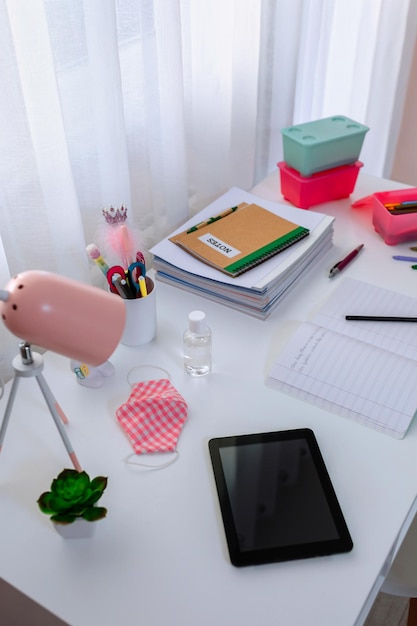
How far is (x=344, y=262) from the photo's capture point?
1.14 m

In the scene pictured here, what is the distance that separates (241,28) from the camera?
1.30m

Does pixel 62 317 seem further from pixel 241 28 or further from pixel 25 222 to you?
pixel 241 28

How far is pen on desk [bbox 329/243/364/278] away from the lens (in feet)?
3.67

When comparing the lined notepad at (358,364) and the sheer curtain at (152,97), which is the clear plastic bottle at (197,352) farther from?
the sheer curtain at (152,97)

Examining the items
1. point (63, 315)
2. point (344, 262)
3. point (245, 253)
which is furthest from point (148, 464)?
point (344, 262)

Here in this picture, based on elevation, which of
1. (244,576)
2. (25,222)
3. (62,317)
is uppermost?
(62,317)

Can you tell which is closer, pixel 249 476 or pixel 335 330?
pixel 249 476

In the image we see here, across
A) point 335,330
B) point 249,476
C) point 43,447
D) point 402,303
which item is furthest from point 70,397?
point 402,303

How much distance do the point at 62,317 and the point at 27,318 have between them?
32 millimetres

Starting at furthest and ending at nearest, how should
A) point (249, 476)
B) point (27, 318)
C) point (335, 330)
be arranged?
point (335, 330) → point (249, 476) → point (27, 318)

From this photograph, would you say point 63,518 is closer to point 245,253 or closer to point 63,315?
point 63,315

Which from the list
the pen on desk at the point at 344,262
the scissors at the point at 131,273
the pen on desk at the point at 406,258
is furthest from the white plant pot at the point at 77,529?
the pen on desk at the point at 406,258

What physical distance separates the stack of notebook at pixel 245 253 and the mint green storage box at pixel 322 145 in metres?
0.12

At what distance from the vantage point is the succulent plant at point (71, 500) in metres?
0.68
